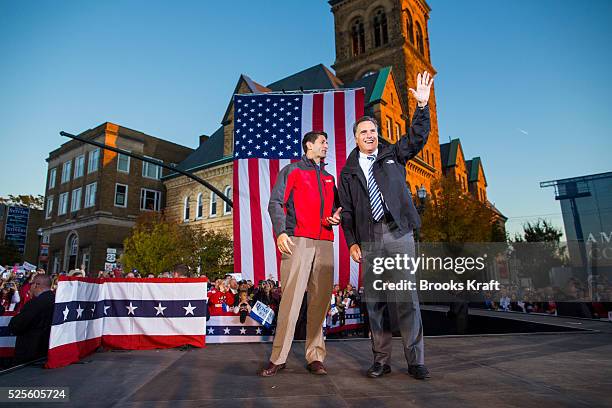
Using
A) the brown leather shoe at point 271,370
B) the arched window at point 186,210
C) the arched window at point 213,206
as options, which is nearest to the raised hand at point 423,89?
the brown leather shoe at point 271,370

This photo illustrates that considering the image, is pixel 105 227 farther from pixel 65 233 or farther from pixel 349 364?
pixel 349 364

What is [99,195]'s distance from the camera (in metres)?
38.2

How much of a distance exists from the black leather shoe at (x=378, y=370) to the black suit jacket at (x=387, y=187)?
3.52 ft

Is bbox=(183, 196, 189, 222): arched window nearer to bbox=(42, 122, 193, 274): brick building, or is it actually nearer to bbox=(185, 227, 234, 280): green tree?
bbox=(42, 122, 193, 274): brick building

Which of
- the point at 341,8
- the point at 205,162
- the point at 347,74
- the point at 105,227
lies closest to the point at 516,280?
the point at 205,162

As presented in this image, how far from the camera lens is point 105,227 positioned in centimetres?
3788

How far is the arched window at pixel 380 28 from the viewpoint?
43344mm

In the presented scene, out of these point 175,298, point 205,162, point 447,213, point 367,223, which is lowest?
point 175,298

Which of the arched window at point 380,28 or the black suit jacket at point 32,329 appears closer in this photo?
the black suit jacket at point 32,329

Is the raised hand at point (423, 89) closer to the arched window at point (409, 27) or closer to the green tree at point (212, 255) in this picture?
the green tree at point (212, 255)

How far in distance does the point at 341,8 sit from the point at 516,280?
132 ft

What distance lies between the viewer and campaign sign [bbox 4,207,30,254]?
40594 mm

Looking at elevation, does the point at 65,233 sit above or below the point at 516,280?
above

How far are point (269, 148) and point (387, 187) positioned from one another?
664 cm
